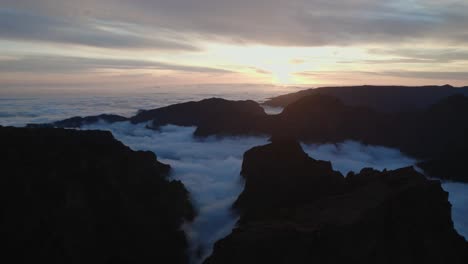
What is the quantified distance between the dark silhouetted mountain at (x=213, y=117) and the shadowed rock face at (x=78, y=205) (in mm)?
84226

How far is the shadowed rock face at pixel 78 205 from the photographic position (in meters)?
33.3

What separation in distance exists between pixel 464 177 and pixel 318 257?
259ft

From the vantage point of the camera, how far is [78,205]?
1462 inches

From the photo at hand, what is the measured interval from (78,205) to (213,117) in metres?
113

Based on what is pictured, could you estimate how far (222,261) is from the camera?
88.4ft

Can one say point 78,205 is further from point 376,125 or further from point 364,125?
point 376,125

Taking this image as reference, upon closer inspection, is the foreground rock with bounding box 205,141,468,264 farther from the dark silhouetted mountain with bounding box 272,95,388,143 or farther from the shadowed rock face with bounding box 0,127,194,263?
the dark silhouetted mountain with bounding box 272,95,388,143

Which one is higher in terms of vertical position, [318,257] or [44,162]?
[44,162]

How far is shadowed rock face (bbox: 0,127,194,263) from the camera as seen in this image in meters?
33.3

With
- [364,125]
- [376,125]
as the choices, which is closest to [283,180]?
[364,125]

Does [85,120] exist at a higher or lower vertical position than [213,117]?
lower

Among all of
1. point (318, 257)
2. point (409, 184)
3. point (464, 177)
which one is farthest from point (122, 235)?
point (464, 177)

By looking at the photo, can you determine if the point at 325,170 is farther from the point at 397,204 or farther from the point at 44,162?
the point at 44,162

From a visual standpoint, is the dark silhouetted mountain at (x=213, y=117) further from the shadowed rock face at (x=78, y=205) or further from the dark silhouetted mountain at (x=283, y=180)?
the shadowed rock face at (x=78, y=205)
